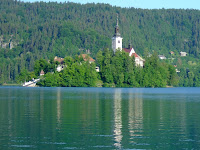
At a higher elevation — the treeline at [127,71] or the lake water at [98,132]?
the treeline at [127,71]

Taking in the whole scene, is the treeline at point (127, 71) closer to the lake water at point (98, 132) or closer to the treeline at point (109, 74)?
the treeline at point (109, 74)

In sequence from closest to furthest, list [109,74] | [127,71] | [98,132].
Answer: [98,132] → [109,74] → [127,71]

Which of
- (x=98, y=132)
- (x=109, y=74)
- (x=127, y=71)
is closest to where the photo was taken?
(x=98, y=132)

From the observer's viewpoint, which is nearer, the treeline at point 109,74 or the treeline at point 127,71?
the treeline at point 127,71

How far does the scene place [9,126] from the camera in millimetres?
32688

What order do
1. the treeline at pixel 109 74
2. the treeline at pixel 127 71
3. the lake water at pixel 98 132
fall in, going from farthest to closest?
1. the treeline at pixel 109 74
2. the treeline at pixel 127 71
3. the lake water at pixel 98 132

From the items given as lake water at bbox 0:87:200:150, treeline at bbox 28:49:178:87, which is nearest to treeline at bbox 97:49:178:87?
treeline at bbox 28:49:178:87

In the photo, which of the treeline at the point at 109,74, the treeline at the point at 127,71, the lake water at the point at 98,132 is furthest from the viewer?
the treeline at the point at 109,74

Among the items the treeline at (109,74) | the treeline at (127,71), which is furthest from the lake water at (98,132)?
the treeline at (109,74)

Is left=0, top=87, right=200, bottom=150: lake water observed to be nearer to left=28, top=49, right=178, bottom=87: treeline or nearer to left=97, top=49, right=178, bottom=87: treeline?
left=97, top=49, right=178, bottom=87: treeline

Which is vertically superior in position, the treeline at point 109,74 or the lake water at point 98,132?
the treeline at point 109,74

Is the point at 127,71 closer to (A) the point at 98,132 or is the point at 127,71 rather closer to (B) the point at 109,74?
(B) the point at 109,74

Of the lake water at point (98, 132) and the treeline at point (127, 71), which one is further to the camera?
the treeline at point (127, 71)

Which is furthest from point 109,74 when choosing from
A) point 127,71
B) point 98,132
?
point 98,132
